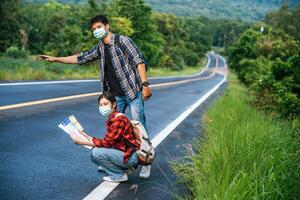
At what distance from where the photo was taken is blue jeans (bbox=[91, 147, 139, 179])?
5299 mm

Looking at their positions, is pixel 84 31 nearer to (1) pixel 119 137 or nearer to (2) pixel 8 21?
(2) pixel 8 21

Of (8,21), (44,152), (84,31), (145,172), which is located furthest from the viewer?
(8,21)

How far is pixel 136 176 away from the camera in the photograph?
19.5ft

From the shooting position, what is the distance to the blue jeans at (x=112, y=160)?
17.4ft

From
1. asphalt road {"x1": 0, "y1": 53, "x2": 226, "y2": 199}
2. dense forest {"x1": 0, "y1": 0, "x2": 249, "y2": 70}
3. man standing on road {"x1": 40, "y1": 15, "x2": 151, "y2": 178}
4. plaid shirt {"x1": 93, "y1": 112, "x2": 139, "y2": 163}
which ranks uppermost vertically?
man standing on road {"x1": 40, "y1": 15, "x2": 151, "y2": 178}

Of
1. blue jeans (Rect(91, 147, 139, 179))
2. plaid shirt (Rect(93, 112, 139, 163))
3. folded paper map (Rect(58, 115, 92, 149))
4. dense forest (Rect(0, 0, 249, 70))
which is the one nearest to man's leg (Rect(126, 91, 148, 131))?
plaid shirt (Rect(93, 112, 139, 163))

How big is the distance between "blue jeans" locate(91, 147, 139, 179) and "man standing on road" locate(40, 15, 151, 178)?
49 cm

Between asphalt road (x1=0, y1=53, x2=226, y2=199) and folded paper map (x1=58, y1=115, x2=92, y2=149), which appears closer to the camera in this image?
asphalt road (x1=0, y1=53, x2=226, y2=199)

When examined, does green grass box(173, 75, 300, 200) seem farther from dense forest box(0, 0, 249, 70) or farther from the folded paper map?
dense forest box(0, 0, 249, 70)

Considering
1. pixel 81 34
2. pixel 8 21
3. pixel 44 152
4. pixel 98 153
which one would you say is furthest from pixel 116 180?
pixel 8 21

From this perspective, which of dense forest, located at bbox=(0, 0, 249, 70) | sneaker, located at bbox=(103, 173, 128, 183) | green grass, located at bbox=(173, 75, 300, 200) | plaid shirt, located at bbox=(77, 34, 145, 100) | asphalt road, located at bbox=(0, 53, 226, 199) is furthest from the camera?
dense forest, located at bbox=(0, 0, 249, 70)

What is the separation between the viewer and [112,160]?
5352mm

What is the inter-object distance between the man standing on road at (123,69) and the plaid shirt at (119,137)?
23.8 inches

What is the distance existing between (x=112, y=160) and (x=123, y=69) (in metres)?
1.34
